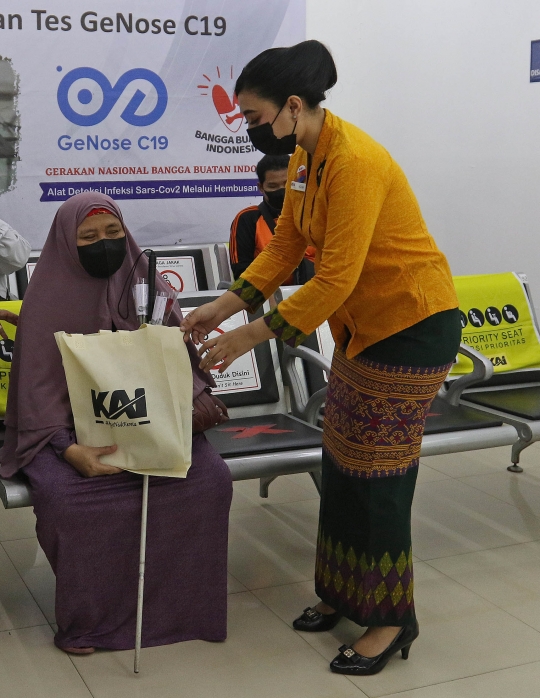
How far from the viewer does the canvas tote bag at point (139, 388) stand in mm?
2340

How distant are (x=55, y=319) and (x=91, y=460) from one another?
46 centimetres

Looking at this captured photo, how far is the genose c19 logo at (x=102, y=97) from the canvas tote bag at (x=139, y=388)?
3.41 meters

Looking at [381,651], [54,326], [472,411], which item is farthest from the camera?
[472,411]

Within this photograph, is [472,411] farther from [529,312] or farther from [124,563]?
[124,563]

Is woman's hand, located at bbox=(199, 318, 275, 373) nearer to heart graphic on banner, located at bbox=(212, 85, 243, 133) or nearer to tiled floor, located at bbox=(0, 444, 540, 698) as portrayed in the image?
tiled floor, located at bbox=(0, 444, 540, 698)

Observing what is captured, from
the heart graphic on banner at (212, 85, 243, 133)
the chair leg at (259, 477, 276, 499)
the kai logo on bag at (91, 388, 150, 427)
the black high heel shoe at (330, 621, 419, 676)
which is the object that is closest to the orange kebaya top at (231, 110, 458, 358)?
the kai logo on bag at (91, 388, 150, 427)

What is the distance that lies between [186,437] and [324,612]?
0.71 meters

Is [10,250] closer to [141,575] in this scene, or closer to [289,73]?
[141,575]

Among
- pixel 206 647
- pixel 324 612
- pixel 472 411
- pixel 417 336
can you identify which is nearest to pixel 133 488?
pixel 206 647

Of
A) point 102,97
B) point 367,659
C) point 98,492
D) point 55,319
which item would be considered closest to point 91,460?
point 98,492

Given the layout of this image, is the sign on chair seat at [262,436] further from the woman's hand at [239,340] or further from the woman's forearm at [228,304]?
the woman's hand at [239,340]

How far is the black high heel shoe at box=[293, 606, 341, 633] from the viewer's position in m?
2.59

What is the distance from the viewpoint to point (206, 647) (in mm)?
2498

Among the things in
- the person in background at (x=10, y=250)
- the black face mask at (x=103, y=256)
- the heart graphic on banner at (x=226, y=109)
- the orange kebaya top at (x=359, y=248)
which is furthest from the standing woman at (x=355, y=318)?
the heart graphic on banner at (x=226, y=109)
